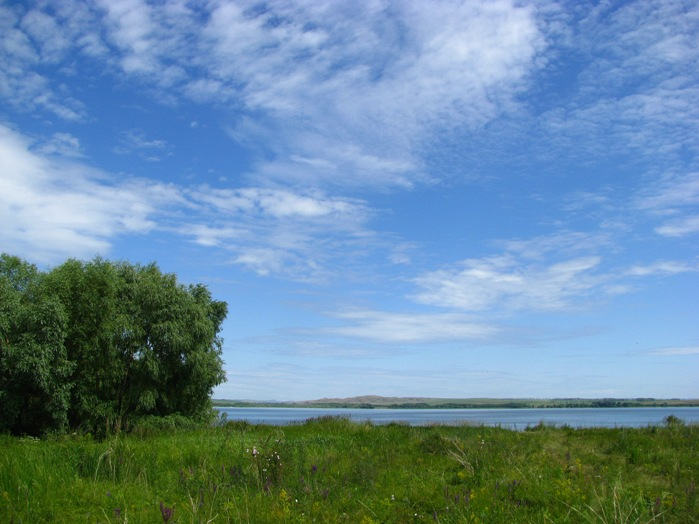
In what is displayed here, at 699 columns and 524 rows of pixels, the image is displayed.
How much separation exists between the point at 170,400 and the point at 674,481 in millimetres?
21435

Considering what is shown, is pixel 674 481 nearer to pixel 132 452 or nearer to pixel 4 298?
pixel 132 452

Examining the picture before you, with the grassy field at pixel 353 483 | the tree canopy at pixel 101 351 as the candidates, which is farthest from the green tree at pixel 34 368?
the grassy field at pixel 353 483

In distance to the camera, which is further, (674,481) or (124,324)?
(124,324)

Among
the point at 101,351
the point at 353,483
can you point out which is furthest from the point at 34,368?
the point at 353,483

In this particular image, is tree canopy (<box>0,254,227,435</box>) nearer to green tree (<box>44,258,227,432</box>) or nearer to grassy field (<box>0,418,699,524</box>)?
green tree (<box>44,258,227,432</box>)

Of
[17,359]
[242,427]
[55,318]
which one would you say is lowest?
[242,427]

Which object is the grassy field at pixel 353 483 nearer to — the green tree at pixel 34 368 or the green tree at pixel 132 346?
the green tree at pixel 34 368

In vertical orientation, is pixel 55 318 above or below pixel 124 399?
above

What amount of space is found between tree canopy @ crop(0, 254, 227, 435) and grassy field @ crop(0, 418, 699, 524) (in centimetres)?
1032

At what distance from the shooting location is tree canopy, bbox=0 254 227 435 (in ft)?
70.9

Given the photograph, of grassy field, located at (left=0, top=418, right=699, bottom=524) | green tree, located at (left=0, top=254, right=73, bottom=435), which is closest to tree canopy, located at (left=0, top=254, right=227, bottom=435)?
green tree, located at (left=0, top=254, right=73, bottom=435)

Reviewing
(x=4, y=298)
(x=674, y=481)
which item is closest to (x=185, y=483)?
(x=674, y=481)

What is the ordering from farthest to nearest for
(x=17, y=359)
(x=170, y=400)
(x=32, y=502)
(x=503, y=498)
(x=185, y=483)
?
(x=170, y=400) → (x=17, y=359) → (x=185, y=483) → (x=503, y=498) → (x=32, y=502)

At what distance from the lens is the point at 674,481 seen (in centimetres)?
1030
